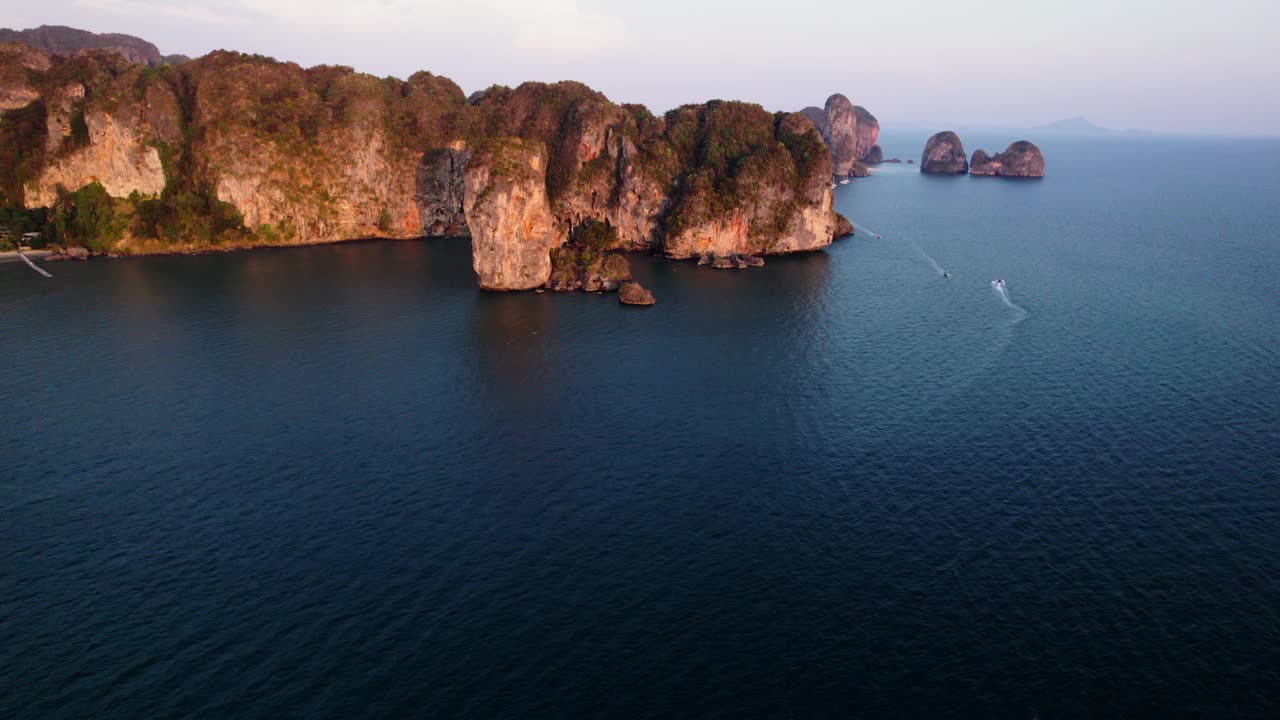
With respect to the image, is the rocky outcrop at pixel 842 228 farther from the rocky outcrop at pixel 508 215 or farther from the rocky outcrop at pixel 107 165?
the rocky outcrop at pixel 107 165

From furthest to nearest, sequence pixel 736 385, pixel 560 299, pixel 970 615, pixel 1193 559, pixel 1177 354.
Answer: pixel 560 299 → pixel 1177 354 → pixel 736 385 → pixel 1193 559 → pixel 970 615

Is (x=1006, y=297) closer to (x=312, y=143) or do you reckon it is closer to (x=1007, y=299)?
(x=1007, y=299)

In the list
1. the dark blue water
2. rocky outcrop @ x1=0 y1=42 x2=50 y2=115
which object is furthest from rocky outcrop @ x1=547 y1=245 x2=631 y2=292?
rocky outcrop @ x1=0 y1=42 x2=50 y2=115

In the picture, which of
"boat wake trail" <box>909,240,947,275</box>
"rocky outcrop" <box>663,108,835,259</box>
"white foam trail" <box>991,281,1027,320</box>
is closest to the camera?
"white foam trail" <box>991,281,1027,320</box>

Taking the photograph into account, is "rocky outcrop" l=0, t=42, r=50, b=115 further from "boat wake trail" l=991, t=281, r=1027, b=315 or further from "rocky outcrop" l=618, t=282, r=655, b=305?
"boat wake trail" l=991, t=281, r=1027, b=315

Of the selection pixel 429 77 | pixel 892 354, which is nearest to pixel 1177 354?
pixel 892 354

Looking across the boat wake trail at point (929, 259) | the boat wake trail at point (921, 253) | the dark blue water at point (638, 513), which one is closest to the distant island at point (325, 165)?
the boat wake trail at point (921, 253)

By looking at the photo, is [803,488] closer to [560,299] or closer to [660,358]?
[660,358]
